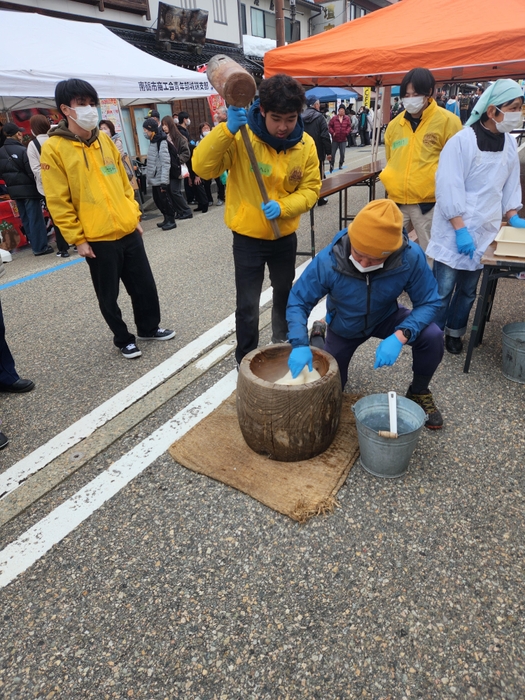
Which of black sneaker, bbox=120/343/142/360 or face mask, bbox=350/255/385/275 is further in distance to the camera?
black sneaker, bbox=120/343/142/360

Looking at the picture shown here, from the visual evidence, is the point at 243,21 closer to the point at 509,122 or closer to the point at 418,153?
the point at 418,153

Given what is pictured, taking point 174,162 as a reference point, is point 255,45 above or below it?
above

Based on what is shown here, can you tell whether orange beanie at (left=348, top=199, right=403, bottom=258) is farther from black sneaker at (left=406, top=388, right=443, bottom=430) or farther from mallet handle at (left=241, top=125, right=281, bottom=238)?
black sneaker at (left=406, top=388, right=443, bottom=430)

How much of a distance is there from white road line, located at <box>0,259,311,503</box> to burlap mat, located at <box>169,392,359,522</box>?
0.66 metres

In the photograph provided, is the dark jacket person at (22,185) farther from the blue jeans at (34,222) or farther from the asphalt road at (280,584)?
the asphalt road at (280,584)

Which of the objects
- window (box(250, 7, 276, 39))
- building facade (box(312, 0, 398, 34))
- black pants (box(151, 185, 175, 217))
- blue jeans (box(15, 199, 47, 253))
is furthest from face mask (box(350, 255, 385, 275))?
building facade (box(312, 0, 398, 34))

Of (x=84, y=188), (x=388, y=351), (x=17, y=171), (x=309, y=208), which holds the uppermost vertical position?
(x=84, y=188)

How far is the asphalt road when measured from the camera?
1.62 metres

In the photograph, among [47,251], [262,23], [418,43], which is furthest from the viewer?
[262,23]

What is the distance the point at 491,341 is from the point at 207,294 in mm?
2917

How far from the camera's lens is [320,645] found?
170cm

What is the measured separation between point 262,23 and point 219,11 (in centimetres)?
459

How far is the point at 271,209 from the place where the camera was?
2686 millimetres

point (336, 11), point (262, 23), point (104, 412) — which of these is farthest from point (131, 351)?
point (336, 11)
